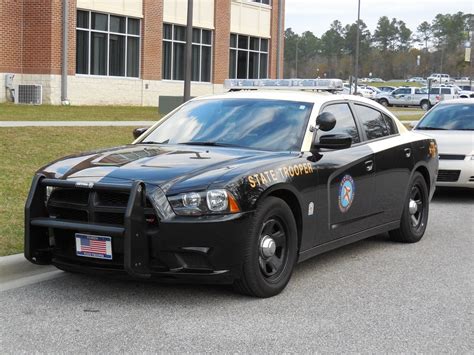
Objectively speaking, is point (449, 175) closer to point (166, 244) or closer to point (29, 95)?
point (166, 244)

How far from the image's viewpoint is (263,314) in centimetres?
517

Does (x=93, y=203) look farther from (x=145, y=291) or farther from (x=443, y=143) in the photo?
(x=443, y=143)

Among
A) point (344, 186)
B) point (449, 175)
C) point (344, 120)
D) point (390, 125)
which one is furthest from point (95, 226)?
point (449, 175)

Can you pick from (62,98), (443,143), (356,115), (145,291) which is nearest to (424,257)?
(356,115)

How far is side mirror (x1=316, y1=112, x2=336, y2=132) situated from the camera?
6180 millimetres

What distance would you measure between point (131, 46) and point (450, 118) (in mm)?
19999

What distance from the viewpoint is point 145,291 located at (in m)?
5.73

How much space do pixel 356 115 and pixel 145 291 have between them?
2.86 m

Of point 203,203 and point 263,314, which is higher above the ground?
point 203,203

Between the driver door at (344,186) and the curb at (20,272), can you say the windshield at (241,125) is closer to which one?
the driver door at (344,186)

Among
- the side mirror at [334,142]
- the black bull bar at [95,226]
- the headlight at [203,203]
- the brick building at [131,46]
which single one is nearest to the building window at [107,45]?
the brick building at [131,46]

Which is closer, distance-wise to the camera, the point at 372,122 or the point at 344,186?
the point at 344,186

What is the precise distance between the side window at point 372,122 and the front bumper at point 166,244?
2.49 meters

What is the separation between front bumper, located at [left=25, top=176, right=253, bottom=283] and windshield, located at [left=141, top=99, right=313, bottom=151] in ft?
3.93
